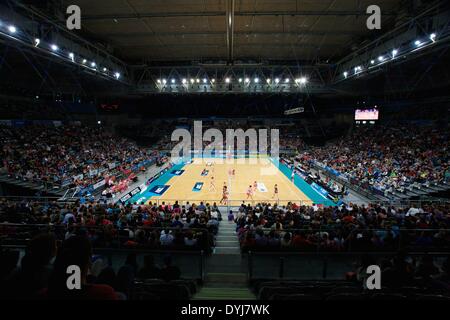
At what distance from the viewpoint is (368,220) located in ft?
31.0

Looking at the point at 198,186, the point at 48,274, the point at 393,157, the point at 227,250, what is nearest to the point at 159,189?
the point at 198,186

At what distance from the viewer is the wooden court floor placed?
2038 centimetres

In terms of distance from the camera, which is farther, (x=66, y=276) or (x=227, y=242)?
(x=227, y=242)

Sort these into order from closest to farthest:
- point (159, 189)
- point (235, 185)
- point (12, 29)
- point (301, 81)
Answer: point (12, 29), point (159, 189), point (235, 185), point (301, 81)

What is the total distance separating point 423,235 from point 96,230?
960 centimetres

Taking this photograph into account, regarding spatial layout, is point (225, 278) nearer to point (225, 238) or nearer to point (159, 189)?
point (225, 238)

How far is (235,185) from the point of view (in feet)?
81.3

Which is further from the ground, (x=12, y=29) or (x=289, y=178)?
(x=12, y=29)

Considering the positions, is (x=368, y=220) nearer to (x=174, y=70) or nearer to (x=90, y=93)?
(x=174, y=70)

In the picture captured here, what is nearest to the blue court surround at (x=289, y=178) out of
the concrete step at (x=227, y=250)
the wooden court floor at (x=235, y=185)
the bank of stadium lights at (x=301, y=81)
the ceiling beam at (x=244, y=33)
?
the wooden court floor at (x=235, y=185)

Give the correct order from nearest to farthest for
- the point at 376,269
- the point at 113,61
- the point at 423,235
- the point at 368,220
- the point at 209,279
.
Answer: the point at 376,269, the point at 209,279, the point at 423,235, the point at 368,220, the point at 113,61

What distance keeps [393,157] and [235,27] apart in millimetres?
19683

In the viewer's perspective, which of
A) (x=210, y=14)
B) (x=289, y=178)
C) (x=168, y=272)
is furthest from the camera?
(x=289, y=178)

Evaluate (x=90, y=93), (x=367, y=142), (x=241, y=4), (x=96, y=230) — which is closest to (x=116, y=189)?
(x=96, y=230)
